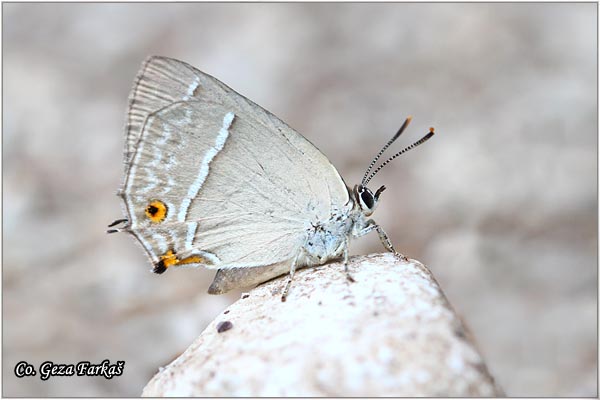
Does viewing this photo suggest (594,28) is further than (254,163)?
Yes

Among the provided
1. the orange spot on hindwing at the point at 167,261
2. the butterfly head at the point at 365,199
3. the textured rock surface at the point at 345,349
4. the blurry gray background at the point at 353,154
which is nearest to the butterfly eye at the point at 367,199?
the butterfly head at the point at 365,199

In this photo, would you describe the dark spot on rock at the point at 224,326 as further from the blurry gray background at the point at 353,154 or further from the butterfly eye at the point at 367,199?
the blurry gray background at the point at 353,154

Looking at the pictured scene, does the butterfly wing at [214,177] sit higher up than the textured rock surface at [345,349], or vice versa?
the butterfly wing at [214,177]

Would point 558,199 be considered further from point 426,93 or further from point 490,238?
point 426,93

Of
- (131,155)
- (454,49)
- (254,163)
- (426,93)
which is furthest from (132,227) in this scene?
(454,49)

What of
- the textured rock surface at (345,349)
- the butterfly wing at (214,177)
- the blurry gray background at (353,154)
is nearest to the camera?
the textured rock surface at (345,349)

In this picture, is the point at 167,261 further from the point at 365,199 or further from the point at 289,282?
the point at 365,199

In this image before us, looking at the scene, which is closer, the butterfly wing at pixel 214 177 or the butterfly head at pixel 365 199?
the butterfly wing at pixel 214 177

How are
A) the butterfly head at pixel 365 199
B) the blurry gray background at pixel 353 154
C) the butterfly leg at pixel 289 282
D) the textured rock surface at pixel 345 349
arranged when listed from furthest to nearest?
the blurry gray background at pixel 353 154
the butterfly head at pixel 365 199
the butterfly leg at pixel 289 282
the textured rock surface at pixel 345 349
